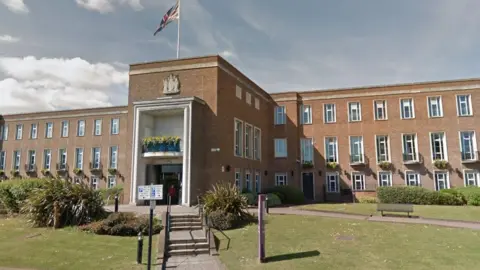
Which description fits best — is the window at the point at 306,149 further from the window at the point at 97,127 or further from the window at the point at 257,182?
the window at the point at 97,127

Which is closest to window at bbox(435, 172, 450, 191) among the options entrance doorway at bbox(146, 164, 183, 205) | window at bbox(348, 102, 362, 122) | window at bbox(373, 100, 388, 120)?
window at bbox(373, 100, 388, 120)

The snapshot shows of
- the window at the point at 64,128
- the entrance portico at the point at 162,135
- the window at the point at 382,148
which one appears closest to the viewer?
the entrance portico at the point at 162,135

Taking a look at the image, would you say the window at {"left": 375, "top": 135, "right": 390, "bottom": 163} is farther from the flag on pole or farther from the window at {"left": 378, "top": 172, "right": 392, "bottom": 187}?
the flag on pole

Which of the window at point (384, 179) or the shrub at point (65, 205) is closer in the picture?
the shrub at point (65, 205)

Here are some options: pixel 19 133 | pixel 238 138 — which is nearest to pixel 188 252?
pixel 238 138

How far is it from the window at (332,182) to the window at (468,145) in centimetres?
977

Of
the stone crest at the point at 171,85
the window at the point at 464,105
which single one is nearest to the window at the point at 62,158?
the stone crest at the point at 171,85

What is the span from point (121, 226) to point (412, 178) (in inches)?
926

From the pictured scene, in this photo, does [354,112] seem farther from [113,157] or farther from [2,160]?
[2,160]

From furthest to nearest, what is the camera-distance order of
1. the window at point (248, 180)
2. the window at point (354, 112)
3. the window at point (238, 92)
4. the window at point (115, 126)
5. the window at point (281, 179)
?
1. the window at point (115, 126)
2. the window at point (281, 179)
3. the window at point (354, 112)
4. the window at point (248, 180)
5. the window at point (238, 92)

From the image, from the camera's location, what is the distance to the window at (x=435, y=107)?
2912 centimetres

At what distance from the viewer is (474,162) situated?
91.0 ft

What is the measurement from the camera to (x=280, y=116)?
32406mm

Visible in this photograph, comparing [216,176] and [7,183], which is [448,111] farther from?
[7,183]
